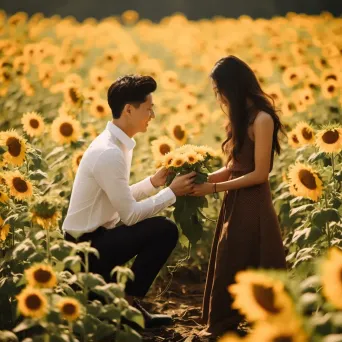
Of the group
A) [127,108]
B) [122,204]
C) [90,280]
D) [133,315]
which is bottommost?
[133,315]

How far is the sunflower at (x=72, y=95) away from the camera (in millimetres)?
5082

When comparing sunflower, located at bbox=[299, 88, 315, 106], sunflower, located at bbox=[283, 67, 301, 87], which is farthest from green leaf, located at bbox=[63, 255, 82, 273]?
sunflower, located at bbox=[283, 67, 301, 87]

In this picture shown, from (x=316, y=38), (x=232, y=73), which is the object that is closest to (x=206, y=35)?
(x=316, y=38)

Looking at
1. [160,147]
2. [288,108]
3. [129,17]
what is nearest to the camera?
[160,147]

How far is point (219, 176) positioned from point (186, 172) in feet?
0.91

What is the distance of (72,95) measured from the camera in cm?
513

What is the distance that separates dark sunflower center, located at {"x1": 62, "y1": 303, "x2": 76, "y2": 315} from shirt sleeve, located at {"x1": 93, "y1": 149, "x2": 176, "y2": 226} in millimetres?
854

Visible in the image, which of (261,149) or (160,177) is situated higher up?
(261,149)

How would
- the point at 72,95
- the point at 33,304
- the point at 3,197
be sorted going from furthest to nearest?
the point at 72,95 → the point at 3,197 → the point at 33,304

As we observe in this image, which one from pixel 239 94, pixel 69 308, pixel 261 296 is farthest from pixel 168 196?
pixel 261 296

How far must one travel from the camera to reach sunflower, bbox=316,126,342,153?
142 inches

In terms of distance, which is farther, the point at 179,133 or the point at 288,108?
the point at 288,108

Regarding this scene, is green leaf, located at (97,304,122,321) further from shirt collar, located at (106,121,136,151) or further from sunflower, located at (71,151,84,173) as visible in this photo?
sunflower, located at (71,151,84,173)

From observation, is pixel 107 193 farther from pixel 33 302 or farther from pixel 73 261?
pixel 33 302
